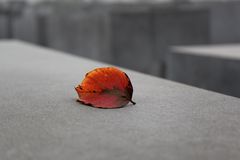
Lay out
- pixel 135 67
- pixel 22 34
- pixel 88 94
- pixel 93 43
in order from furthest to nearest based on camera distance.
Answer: pixel 22 34, pixel 93 43, pixel 135 67, pixel 88 94

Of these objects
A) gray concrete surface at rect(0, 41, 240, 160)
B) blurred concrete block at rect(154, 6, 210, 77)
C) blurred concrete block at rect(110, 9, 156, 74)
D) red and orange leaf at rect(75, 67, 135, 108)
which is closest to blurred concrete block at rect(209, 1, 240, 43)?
blurred concrete block at rect(154, 6, 210, 77)

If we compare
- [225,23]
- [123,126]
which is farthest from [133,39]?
[123,126]

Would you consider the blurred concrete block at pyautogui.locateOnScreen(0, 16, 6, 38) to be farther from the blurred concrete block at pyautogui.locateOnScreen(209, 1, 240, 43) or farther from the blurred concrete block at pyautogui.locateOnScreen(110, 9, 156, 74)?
the blurred concrete block at pyautogui.locateOnScreen(209, 1, 240, 43)

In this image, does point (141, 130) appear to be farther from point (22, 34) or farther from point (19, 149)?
point (22, 34)

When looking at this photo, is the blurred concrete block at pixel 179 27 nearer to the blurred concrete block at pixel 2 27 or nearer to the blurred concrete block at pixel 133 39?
the blurred concrete block at pixel 133 39

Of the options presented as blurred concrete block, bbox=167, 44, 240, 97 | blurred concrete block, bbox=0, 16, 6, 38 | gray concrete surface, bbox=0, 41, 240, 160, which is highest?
gray concrete surface, bbox=0, 41, 240, 160

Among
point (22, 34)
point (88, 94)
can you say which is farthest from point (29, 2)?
point (88, 94)

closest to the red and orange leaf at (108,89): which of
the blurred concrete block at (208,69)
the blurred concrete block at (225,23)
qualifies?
the blurred concrete block at (208,69)
